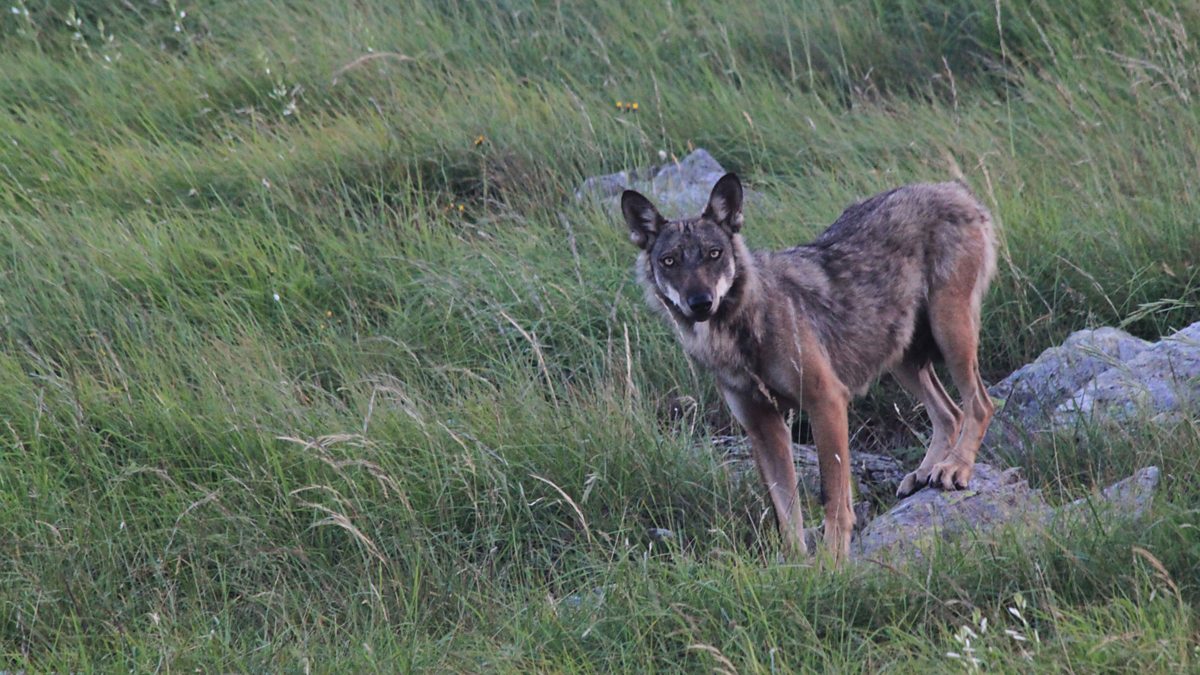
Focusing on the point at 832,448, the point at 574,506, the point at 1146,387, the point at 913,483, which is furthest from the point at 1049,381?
the point at 574,506

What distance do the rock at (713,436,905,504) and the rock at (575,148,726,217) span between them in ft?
6.02

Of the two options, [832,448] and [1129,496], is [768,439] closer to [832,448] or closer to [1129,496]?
[832,448]

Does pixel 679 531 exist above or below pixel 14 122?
below

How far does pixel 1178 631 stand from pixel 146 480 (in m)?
3.91

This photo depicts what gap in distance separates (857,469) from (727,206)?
1343 millimetres

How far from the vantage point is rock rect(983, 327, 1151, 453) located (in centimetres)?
567

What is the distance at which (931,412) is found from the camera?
6102 mm

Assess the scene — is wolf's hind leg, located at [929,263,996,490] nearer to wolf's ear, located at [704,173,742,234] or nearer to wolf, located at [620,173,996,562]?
wolf, located at [620,173,996,562]

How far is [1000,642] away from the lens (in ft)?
12.6

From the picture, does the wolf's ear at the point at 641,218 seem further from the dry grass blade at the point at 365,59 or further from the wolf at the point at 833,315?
the dry grass blade at the point at 365,59

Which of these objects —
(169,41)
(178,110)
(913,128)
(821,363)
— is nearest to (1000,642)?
(821,363)

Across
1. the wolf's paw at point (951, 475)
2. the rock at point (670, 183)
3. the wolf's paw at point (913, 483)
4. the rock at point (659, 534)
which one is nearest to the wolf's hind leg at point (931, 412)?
the wolf's paw at point (913, 483)

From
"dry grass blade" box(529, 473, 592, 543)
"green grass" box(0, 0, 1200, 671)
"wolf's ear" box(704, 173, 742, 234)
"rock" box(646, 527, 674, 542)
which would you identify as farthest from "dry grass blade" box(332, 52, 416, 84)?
"rock" box(646, 527, 674, 542)

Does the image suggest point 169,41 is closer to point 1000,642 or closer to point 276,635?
point 276,635
